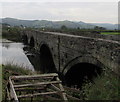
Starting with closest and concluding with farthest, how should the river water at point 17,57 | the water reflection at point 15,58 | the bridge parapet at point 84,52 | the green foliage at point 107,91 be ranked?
the green foliage at point 107,91, the bridge parapet at point 84,52, the river water at point 17,57, the water reflection at point 15,58

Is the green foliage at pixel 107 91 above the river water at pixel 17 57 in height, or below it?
above

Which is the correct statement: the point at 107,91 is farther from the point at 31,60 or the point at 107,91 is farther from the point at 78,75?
the point at 31,60

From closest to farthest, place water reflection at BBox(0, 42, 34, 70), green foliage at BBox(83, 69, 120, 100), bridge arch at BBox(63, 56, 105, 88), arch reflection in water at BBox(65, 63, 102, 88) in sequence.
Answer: green foliage at BBox(83, 69, 120, 100)
bridge arch at BBox(63, 56, 105, 88)
arch reflection in water at BBox(65, 63, 102, 88)
water reflection at BBox(0, 42, 34, 70)

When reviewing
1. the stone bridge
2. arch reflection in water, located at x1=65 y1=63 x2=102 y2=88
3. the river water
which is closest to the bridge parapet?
the stone bridge

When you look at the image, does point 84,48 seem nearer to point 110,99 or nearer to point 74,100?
point 74,100

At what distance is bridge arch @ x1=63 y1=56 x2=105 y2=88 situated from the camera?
8.80 m

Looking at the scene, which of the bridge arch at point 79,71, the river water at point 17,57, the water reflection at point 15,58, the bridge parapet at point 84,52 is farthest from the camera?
the water reflection at point 15,58

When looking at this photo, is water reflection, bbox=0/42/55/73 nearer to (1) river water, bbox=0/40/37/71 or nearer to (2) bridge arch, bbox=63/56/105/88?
(1) river water, bbox=0/40/37/71

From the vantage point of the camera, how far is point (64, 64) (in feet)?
34.5

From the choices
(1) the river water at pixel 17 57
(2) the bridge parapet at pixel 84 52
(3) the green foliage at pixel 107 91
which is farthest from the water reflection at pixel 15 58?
(3) the green foliage at pixel 107 91

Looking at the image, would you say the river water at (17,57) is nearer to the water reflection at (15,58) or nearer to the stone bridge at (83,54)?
the water reflection at (15,58)

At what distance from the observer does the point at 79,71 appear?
1034cm

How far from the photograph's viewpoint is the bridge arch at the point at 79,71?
28.9 feet

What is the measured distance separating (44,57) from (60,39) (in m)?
9.62
